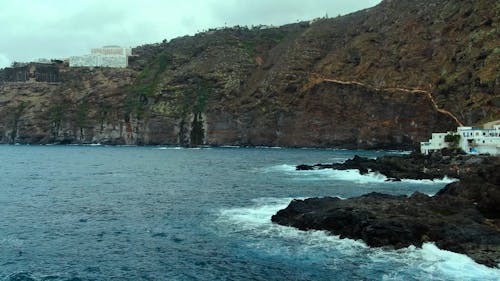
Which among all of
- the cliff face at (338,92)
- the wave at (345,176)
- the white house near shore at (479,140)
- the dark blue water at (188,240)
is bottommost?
the dark blue water at (188,240)

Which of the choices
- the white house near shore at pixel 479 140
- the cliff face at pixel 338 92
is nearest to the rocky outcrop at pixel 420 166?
the white house near shore at pixel 479 140

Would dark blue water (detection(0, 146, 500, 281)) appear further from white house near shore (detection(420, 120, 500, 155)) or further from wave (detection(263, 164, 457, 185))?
white house near shore (detection(420, 120, 500, 155))

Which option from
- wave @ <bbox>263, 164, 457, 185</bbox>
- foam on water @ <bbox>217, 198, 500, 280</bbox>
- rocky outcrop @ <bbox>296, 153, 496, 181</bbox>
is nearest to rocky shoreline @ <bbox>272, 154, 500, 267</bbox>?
foam on water @ <bbox>217, 198, 500, 280</bbox>

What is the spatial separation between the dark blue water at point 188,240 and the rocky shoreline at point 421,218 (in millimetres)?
1068

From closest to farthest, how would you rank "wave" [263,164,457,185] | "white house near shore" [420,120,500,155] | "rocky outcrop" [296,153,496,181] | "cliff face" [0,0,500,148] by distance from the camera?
1. "wave" [263,164,457,185]
2. "rocky outcrop" [296,153,496,181]
3. "white house near shore" [420,120,500,155]
4. "cliff face" [0,0,500,148]

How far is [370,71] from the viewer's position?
153125mm

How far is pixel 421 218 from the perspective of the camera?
3425 cm

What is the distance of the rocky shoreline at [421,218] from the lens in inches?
1213

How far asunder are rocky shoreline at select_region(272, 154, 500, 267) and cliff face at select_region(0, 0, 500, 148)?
81.7m

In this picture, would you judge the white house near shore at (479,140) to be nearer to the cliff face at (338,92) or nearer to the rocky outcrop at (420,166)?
the rocky outcrop at (420,166)

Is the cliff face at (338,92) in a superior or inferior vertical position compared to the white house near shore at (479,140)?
superior

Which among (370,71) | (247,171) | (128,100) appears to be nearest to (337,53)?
(370,71)

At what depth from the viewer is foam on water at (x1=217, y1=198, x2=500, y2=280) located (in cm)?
2694

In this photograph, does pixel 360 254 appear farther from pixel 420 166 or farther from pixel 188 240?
pixel 420 166
